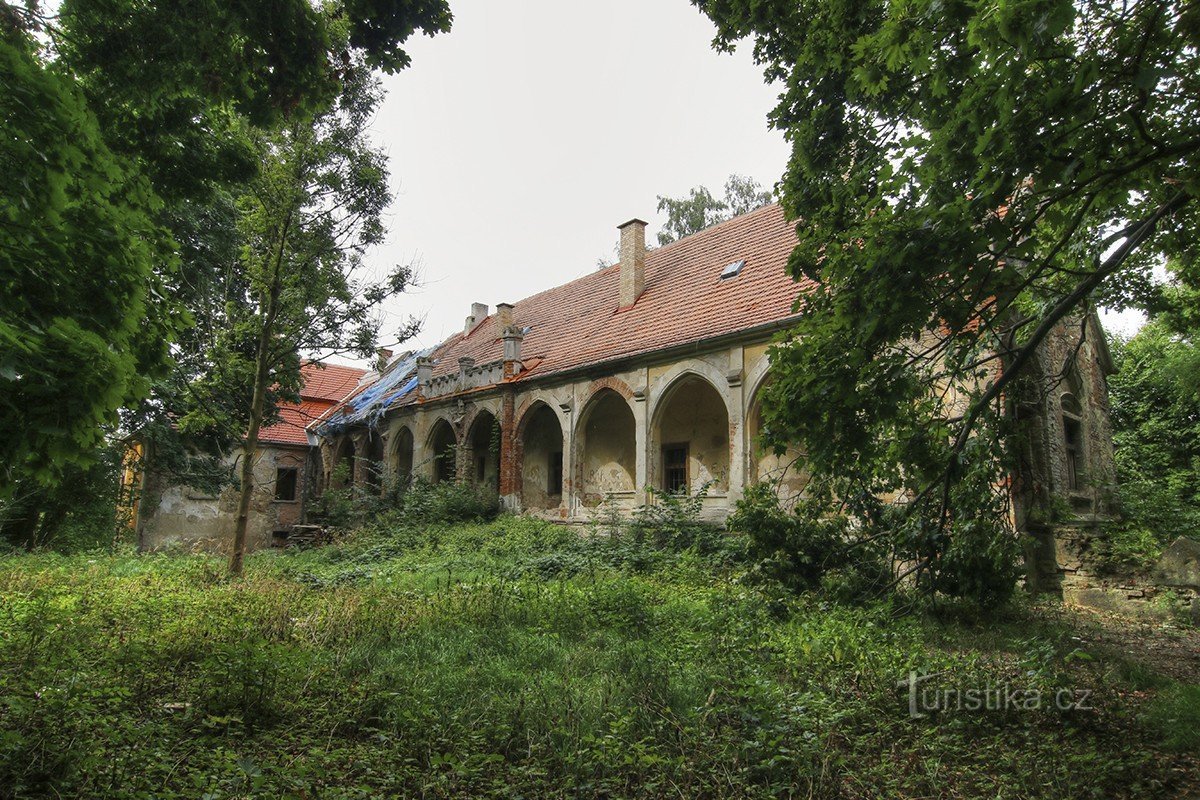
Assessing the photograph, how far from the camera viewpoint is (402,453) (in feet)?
81.5

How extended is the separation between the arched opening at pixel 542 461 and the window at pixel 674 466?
344 centimetres

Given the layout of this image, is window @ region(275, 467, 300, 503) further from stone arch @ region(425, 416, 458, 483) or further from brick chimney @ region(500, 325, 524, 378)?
brick chimney @ region(500, 325, 524, 378)

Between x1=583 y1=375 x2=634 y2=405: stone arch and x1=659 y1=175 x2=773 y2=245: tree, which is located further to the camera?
x1=659 y1=175 x2=773 y2=245: tree

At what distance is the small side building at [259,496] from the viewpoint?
2041 centimetres

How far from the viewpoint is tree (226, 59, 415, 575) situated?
36.5ft

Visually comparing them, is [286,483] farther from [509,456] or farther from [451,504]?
[509,456]

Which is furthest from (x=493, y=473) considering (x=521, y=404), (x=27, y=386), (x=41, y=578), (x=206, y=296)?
(x=27, y=386)

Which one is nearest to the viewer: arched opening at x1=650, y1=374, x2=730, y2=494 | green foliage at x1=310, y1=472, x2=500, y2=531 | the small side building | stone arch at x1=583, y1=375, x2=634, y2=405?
arched opening at x1=650, y1=374, x2=730, y2=494

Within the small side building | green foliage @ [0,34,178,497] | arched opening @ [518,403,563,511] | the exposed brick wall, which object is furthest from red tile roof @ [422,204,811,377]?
green foliage @ [0,34,178,497]

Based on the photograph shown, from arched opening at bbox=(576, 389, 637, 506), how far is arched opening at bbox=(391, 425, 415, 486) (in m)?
6.75

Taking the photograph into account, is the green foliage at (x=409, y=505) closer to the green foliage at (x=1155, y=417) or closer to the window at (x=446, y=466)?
the window at (x=446, y=466)

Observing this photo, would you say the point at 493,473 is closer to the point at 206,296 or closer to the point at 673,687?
the point at 206,296

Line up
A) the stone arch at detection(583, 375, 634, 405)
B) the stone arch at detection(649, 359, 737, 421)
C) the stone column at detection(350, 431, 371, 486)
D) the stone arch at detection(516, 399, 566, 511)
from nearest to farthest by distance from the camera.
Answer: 1. the stone arch at detection(649, 359, 737, 421)
2. the stone arch at detection(583, 375, 634, 405)
3. the stone arch at detection(516, 399, 566, 511)
4. the stone column at detection(350, 431, 371, 486)

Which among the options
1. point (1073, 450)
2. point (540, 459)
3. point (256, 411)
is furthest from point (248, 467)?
point (1073, 450)
